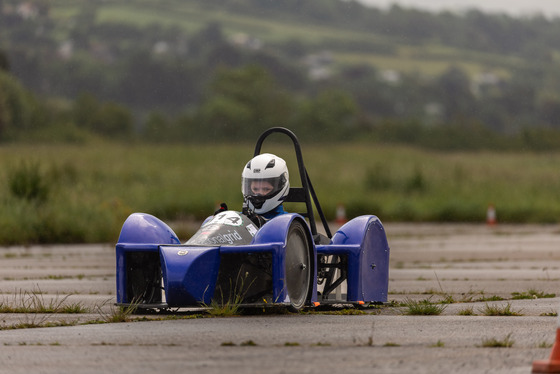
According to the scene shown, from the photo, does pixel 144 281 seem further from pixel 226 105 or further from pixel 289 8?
pixel 289 8

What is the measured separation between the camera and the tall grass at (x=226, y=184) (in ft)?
94.0

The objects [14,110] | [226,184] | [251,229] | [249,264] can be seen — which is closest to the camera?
[249,264]

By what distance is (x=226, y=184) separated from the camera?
4528 centimetres

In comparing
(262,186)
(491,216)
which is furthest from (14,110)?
(262,186)

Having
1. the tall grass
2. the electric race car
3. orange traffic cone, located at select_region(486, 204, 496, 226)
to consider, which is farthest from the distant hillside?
the electric race car

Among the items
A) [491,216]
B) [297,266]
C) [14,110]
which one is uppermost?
[14,110]

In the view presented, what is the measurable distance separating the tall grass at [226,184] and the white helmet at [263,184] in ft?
51.1

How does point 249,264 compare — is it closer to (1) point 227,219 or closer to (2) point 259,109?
(1) point 227,219

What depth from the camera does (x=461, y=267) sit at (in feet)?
65.1

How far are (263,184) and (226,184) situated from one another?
109 feet

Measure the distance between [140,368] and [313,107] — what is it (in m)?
63.4

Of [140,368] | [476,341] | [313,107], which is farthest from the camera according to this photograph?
[313,107]

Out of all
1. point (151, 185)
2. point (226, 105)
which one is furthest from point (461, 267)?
point (226, 105)

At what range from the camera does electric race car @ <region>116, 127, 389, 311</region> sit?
412 inches
